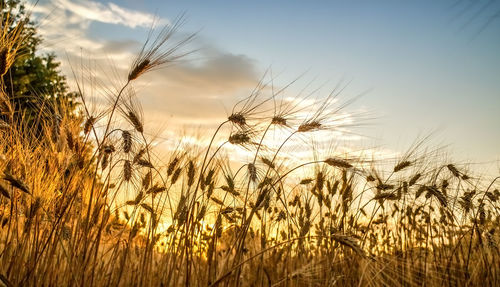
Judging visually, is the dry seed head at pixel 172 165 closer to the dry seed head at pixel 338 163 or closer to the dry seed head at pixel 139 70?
the dry seed head at pixel 139 70

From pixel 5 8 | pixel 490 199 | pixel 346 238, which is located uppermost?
pixel 5 8

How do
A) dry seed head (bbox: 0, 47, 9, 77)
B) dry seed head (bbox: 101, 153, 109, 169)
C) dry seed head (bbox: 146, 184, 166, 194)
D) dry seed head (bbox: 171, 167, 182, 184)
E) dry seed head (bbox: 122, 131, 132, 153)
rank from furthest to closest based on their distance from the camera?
dry seed head (bbox: 171, 167, 182, 184) < dry seed head (bbox: 146, 184, 166, 194) < dry seed head (bbox: 101, 153, 109, 169) < dry seed head (bbox: 122, 131, 132, 153) < dry seed head (bbox: 0, 47, 9, 77)

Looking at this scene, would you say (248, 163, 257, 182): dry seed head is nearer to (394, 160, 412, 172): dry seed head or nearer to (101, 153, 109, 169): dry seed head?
(101, 153, 109, 169): dry seed head

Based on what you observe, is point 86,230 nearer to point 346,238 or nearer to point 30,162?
point 30,162

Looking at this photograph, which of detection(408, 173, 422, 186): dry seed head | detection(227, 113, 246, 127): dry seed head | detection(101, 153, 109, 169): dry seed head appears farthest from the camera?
detection(408, 173, 422, 186): dry seed head

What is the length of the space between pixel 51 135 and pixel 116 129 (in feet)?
1.83

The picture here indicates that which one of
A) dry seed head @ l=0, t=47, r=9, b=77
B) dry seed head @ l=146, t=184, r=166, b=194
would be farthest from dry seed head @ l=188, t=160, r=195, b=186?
dry seed head @ l=0, t=47, r=9, b=77

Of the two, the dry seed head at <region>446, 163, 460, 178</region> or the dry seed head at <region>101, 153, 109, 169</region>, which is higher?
the dry seed head at <region>446, 163, 460, 178</region>

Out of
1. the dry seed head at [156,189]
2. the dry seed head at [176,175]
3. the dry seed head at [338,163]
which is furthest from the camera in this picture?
the dry seed head at [176,175]

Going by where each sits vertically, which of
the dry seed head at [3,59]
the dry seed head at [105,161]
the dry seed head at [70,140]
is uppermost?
the dry seed head at [3,59]

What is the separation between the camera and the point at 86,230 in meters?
2.84

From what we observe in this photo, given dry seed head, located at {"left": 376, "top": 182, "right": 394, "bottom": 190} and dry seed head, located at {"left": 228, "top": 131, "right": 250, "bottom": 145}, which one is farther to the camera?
dry seed head, located at {"left": 376, "top": 182, "right": 394, "bottom": 190}

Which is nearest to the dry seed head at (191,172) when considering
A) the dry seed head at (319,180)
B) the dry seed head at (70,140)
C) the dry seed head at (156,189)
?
the dry seed head at (156,189)

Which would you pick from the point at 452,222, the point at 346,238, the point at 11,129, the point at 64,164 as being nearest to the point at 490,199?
the point at 452,222
